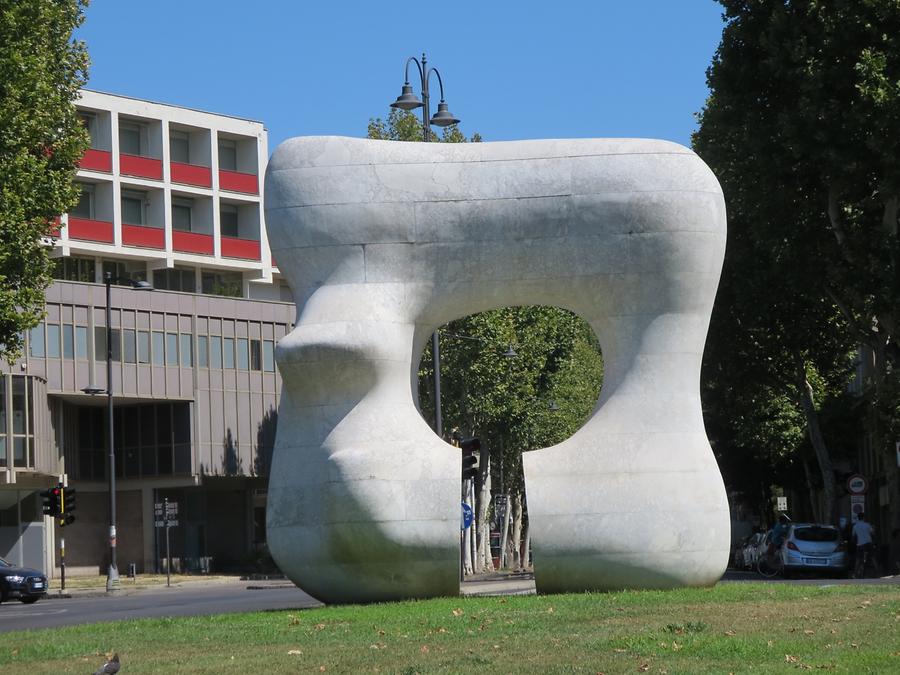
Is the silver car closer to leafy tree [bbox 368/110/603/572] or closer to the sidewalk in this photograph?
the sidewalk

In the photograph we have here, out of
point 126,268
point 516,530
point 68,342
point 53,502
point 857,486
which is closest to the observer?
point 857,486

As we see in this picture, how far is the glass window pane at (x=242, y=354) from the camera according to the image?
61156 mm

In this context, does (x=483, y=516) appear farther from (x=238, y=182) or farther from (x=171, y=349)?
(x=238, y=182)

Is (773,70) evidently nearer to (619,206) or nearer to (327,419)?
(619,206)

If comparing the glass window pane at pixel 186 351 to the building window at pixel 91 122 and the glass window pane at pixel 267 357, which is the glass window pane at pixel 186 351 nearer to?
the glass window pane at pixel 267 357

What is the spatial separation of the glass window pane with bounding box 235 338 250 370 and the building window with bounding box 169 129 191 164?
9242mm

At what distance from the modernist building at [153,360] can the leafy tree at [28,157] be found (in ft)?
70.8

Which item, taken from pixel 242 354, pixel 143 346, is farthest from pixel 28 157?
pixel 242 354

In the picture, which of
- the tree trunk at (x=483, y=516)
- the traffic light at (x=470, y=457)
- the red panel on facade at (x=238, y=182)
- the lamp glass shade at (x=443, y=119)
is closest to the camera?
the traffic light at (x=470, y=457)

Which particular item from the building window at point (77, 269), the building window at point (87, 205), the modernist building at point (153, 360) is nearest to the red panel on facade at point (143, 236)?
the modernist building at point (153, 360)

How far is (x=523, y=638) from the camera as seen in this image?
13.5m

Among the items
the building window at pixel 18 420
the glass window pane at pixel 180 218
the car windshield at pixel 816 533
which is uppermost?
the glass window pane at pixel 180 218

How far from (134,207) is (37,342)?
11461mm

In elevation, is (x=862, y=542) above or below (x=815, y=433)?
below
